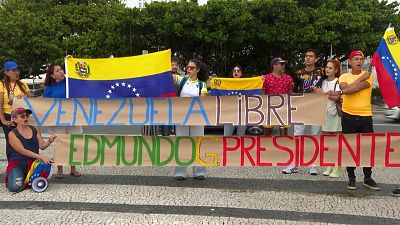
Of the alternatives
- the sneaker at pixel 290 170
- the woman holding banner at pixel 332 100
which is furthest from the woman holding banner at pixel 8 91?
the woman holding banner at pixel 332 100

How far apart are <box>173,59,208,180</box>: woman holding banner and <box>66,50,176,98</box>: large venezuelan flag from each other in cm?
26

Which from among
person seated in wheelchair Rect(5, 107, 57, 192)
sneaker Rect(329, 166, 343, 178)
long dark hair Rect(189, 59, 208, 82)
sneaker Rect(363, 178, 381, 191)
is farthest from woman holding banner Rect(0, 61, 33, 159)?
sneaker Rect(363, 178, 381, 191)

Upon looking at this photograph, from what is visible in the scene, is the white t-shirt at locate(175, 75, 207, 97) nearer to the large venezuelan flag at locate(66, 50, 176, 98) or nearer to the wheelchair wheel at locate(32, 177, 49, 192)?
the large venezuelan flag at locate(66, 50, 176, 98)

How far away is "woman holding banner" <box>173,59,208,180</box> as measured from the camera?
6238 millimetres

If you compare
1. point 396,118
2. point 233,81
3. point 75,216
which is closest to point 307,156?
point 75,216

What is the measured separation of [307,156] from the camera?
582cm

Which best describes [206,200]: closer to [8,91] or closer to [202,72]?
[202,72]

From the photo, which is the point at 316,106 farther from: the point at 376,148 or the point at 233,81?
the point at 233,81

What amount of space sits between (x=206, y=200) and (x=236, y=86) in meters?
4.94

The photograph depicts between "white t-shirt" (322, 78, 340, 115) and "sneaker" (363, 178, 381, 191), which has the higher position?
"white t-shirt" (322, 78, 340, 115)

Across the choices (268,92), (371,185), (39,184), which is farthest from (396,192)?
(39,184)

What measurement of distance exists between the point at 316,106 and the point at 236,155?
118 cm

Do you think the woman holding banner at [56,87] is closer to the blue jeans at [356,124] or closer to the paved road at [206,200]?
the paved road at [206,200]

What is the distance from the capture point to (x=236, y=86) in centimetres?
1005
